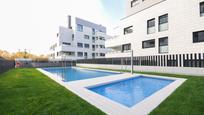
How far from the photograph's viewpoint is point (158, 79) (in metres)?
8.73

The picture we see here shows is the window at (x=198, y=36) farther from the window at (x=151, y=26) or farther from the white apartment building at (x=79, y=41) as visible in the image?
the white apartment building at (x=79, y=41)

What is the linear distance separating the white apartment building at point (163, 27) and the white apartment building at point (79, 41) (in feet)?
50.6

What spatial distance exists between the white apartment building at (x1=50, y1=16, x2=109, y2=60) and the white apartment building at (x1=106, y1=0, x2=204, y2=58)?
15.4 m

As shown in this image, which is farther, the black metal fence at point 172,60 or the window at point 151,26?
the window at point 151,26

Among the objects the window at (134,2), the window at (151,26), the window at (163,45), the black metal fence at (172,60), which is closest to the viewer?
the black metal fence at (172,60)

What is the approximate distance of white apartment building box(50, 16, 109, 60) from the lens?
105 ft

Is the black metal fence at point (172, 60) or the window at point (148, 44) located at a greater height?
the window at point (148, 44)

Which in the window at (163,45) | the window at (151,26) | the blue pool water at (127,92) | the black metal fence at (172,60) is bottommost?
the blue pool water at (127,92)

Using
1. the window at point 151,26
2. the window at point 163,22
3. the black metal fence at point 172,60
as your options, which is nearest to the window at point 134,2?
the window at point 151,26

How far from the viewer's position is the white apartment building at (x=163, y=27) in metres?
11.7

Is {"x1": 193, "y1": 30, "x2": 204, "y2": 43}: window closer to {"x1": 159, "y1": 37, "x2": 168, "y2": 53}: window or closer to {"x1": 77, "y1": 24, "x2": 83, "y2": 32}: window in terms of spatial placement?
{"x1": 159, "y1": 37, "x2": 168, "y2": 53}: window

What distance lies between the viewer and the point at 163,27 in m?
14.8

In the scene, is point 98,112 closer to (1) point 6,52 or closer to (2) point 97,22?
(2) point 97,22

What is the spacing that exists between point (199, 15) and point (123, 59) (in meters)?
9.10
